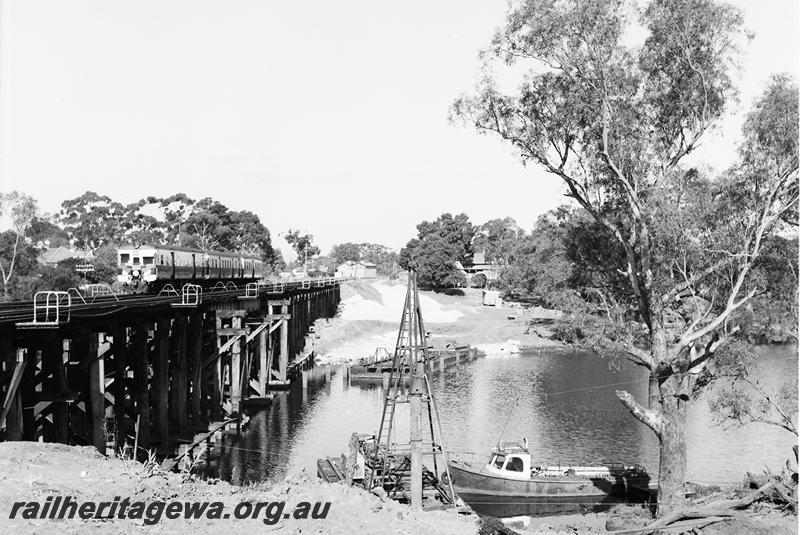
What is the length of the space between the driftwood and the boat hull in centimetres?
821

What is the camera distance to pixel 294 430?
38.4 metres

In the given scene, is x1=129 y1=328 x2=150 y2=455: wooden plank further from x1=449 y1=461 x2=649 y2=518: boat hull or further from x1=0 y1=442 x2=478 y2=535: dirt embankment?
x1=449 y1=461 x2=649 y2=518: boat hull

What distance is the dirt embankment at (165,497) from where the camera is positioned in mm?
12500

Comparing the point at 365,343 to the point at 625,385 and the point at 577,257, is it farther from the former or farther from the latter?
the point at 577,257

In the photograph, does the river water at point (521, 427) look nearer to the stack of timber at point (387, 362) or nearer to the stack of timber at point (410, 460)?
the stack of timber at point (387, 362)

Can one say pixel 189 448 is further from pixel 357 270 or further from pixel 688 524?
pixel 357 270

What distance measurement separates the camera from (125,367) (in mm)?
24125

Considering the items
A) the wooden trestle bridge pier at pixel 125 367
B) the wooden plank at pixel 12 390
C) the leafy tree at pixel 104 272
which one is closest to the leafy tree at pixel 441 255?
the leafy tree at pixel 104 272

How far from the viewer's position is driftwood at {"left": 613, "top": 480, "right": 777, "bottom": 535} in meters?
18.5

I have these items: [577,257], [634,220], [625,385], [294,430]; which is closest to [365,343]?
[625,385]

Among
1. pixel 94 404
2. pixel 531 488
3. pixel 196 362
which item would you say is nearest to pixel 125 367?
pixel 94 404

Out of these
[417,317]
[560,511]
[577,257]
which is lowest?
[560,511]

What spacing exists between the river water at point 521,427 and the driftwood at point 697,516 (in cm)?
949

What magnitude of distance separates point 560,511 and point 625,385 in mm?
25996
